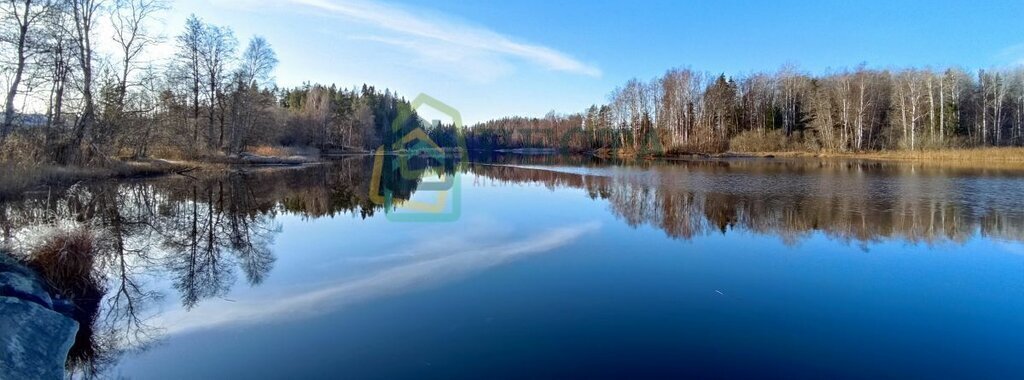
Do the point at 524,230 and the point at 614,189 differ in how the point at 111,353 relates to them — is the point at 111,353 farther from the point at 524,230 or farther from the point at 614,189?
the point at 614,189

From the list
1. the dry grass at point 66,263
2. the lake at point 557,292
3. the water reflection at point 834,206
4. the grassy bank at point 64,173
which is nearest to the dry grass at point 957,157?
the water reflection at point 834,206

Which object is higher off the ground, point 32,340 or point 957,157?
point 957,157

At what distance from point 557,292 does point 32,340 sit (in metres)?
5.31

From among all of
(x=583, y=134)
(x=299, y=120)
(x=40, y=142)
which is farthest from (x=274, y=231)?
(x=583, y=134)

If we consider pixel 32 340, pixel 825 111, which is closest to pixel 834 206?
pixel 32 340

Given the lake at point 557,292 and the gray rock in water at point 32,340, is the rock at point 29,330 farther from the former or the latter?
the lake at point 557,292

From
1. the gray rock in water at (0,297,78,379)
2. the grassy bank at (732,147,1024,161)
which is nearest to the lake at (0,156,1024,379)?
the gray rock in water at (0,297,78,379)

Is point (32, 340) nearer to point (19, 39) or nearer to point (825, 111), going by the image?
point (19, 39)

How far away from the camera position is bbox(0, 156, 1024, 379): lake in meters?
4.49

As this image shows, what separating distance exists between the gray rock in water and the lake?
0.27m

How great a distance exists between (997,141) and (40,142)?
68.5 metres

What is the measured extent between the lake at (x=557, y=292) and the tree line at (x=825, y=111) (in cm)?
4066

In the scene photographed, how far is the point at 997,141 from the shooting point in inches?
1790

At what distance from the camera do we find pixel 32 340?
435 centimetres
